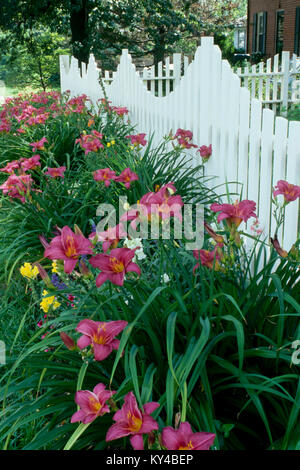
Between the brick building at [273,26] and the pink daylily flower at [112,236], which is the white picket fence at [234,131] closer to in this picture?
the pink daylily flower at [112,236]

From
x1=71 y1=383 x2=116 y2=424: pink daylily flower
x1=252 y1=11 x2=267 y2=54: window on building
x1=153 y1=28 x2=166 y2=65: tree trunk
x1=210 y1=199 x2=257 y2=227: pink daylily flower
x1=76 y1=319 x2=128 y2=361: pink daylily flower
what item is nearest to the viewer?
x1=71 y1=383 x2=116 y2=424: pink daylily flower

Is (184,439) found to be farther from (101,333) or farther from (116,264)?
(116,264)

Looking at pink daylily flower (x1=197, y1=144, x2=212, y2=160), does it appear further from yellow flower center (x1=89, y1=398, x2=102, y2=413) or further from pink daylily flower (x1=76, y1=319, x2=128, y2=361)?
yellow flower center (x1=89, y1=398, x2=102, y2=413)

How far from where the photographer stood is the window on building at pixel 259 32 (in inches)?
859

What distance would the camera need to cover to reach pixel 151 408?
1433 millimetres

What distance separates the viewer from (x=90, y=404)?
151 cm

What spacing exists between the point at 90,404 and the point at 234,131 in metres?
2.66

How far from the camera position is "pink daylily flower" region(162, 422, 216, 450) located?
1.34 m

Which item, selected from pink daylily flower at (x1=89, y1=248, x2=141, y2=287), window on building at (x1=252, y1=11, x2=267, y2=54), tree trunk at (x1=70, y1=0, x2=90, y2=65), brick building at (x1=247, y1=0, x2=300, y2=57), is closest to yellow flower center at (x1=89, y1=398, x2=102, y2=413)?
pink daylily flower at (x1=89, y1=248, x2=141, y2=287)

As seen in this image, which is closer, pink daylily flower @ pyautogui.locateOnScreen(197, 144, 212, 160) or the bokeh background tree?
pink daylily flower @ pyautogui.locateOnScreen(197, 144, 212, 160)

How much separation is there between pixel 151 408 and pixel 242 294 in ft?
2.52

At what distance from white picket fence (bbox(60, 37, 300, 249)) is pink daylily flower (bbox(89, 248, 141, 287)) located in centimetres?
134
